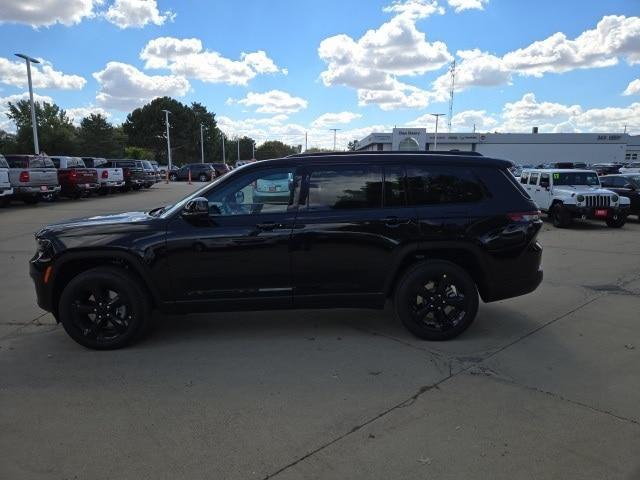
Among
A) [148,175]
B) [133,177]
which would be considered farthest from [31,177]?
[148,175]

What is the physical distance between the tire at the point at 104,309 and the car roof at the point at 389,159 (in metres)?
1.60

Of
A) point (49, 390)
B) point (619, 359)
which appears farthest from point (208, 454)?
point (619, 359)

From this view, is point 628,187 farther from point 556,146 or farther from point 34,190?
point 556,146

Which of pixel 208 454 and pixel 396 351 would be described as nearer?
pixel 208 454

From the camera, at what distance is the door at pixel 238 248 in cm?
455

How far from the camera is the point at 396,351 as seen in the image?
181 inches

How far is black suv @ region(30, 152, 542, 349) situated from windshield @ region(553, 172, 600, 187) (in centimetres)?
1161

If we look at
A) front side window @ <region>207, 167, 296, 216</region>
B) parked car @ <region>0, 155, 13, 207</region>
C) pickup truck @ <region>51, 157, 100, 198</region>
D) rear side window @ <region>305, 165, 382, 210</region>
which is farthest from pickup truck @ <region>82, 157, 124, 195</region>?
rear side window @ <region>305, 165, 382, 210</region>

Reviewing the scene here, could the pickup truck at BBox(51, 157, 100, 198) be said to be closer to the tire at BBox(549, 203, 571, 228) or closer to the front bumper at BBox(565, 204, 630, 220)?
the tire at BBox(549, 203, 571, 228)

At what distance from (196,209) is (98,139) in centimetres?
7001

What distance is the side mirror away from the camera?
14.6ft

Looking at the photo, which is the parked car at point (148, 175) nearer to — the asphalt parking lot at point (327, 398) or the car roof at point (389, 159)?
the asphalt parking lot at point (327, 398)

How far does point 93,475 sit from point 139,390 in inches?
41.8

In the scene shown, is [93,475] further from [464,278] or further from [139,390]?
[464,278]
